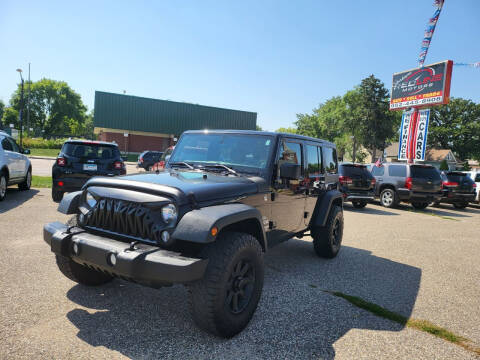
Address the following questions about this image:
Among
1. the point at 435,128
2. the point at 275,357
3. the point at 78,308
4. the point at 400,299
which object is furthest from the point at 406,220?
the point at 435,128

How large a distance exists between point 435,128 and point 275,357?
8025 cm

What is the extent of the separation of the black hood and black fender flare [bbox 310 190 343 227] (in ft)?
6.34

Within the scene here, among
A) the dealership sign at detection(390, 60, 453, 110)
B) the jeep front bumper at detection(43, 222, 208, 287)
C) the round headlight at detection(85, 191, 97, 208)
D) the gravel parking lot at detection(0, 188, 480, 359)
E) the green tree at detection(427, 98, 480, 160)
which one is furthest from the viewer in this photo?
the green tree at detection(427, 98, 480, 160)

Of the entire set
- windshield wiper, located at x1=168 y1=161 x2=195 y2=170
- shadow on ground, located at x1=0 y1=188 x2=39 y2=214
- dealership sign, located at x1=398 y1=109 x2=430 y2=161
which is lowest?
shadow on ground, located at x1=0 y1=188 x2=39 y2=214

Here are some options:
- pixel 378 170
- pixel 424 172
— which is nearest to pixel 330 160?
pixel 424 172

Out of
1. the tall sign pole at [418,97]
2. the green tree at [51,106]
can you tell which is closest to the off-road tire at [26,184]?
the tall sign pole at [418,97]

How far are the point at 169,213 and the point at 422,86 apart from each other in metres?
27.1

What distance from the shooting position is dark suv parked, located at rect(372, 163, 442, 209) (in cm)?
1300

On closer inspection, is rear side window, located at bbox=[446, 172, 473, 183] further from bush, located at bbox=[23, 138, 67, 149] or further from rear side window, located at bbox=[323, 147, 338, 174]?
bush, located at bbox=[23, 138, 67, 149]

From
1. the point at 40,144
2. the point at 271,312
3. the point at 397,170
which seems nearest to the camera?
the point at 271,312

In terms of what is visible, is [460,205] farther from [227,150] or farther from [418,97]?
[227,150]

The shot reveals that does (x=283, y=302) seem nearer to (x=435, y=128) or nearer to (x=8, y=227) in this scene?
(x=8, y=227)

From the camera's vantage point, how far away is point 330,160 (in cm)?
575

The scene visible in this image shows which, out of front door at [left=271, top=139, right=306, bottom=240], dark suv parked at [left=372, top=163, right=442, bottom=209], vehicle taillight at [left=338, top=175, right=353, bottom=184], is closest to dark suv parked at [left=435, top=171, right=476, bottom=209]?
dark suv parked at [left=372, top=163, right=442, bottom=209]
